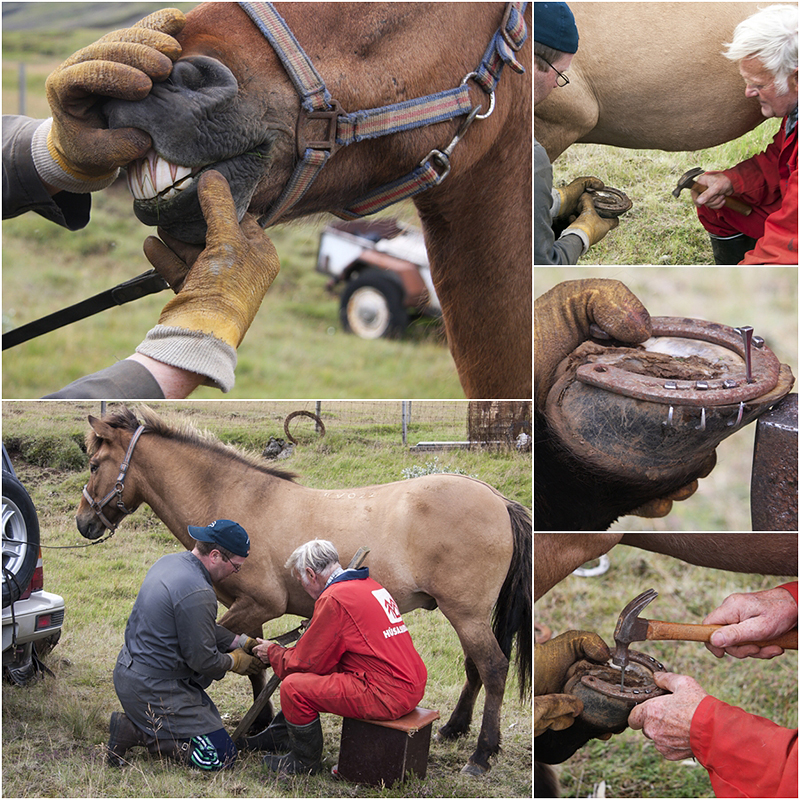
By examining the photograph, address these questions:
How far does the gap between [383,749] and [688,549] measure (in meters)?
1.35

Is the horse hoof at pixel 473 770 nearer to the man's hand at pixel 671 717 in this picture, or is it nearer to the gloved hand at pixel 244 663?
the man's hand at pixel 671 717

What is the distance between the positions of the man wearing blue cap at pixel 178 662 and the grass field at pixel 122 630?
0.07 metres

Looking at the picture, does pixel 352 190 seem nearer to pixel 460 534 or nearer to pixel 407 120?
pixel 407 120

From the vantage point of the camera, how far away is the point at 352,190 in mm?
2332

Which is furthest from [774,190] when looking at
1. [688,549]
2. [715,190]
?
[688,549]

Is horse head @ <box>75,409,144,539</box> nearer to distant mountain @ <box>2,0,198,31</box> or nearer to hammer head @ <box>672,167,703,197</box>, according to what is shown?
distant mountain @ <box>2,0,198,31</box>

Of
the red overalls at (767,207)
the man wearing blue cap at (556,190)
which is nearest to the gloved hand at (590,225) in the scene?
the man wearing blue cap at (556,190)

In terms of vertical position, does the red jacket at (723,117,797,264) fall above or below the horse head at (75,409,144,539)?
above

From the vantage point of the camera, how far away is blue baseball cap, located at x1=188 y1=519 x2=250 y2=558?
2789mm

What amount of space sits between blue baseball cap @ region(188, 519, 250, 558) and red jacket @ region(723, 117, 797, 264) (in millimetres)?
2072

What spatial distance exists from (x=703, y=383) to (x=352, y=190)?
1.33 m

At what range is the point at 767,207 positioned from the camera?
2730 mm

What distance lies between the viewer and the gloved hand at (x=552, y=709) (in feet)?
9.36

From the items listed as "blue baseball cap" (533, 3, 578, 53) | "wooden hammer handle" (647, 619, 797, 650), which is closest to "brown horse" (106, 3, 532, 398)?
"blue baseball cap" (533, 3, 578, 53)
